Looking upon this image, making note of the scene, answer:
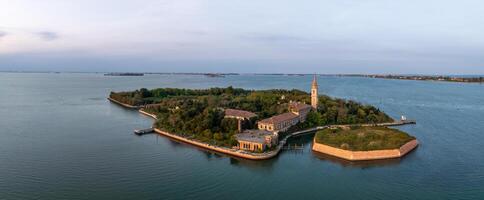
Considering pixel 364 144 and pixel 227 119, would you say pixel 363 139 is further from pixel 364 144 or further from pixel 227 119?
pixel 227 119

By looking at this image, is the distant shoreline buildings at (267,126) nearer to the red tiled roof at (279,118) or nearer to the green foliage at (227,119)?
the red tiled roof at (279,118)

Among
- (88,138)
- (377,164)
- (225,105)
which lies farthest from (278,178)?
(225,105)

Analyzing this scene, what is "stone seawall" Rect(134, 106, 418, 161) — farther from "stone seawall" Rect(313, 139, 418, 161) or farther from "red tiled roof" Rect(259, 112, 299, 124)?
"red tiled roof" Rect(259, 112, 299, 124)

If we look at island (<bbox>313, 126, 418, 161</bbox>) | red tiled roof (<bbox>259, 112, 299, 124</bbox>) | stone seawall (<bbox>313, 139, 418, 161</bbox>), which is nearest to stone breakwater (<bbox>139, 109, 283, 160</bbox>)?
island (<bbox>313, 126, 418, 161</bbox>)

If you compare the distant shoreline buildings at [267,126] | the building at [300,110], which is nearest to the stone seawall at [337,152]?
the distant shoreline buildings at [267,126]

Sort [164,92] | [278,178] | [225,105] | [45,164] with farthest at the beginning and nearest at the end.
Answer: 1. [164,92]
2. [225,105]
3. [45,164]
4. [278,178]

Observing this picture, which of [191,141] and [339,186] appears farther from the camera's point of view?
[191,141]

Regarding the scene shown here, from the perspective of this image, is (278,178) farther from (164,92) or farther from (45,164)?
(164,92)
